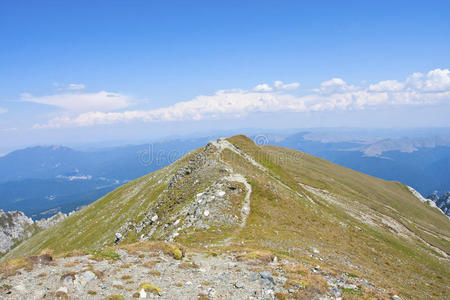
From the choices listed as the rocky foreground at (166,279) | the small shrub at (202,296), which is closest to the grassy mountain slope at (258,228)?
the rocky foreground at (166,279)

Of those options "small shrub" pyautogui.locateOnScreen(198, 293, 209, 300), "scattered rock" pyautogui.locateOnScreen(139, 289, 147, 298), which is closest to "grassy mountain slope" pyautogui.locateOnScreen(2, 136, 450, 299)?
"small shrub" pyautogui.locateOnScreen(198, 293, 209, 300)

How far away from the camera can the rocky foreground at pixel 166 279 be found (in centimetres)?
1502

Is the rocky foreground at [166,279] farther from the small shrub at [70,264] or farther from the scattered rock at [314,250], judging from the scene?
the scattered rock at [314,250]

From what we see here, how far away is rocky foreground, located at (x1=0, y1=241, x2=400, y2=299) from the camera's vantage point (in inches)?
591

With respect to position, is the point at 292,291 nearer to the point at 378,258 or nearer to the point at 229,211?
the point at 229,211

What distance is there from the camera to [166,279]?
691 inches

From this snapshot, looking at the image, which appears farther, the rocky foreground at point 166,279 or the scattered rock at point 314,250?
the scattered rock at point 314,250

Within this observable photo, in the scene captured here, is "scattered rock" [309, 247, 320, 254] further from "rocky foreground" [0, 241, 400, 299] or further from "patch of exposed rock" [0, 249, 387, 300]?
"patch of exposed rock" [0, 249, 387, 300]

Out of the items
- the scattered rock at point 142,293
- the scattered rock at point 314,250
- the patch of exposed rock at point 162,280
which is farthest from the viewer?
the scattered rock at point 314,250

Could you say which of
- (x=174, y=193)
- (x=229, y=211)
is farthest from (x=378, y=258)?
(x=174, y=193)

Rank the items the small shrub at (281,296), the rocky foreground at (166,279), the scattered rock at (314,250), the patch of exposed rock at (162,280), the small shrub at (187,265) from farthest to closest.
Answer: the scattered rock at (314,250) < the small shrub at (187,265) < the small shrub at (281,296) < the rocky foreground at (166,279) < the patch of exposed rock at (162,280)

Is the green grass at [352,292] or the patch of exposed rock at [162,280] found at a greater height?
the patch of exposed rock at [162,280]

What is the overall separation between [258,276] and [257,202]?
82.8 feet

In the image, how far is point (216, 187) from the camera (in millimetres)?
44656
